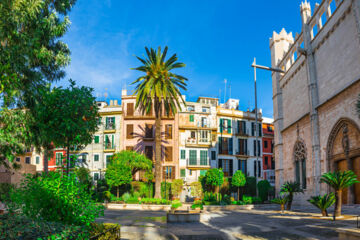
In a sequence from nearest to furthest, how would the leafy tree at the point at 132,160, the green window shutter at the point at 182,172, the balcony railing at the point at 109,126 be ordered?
1. the leafy tree at the point at 132,160
2. the green window shutter at the point at 182,172
3. the balcony railing at the point at 109,126

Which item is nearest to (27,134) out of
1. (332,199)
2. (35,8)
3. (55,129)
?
(55,129)

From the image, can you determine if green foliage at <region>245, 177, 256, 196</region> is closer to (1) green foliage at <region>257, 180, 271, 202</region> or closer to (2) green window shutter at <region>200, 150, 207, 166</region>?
(1) green foliage at <region>257, 180, 271, 202</region>

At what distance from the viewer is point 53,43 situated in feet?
69.8

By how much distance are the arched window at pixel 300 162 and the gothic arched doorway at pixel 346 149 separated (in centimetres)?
562

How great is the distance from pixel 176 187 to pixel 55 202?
122 ft

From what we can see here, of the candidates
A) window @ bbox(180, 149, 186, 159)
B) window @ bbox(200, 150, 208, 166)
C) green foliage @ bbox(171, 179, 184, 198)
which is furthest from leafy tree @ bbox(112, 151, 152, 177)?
window @ bbox(200, 150, 208, 166)

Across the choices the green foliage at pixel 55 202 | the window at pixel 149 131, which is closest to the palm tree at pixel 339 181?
the green foliage at pixel 55 202

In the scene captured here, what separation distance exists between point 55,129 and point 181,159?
109 ft

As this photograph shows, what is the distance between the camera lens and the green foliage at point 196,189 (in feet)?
146

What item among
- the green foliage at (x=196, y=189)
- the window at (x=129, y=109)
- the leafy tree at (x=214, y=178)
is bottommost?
the green foliage at (x=196, y=189)

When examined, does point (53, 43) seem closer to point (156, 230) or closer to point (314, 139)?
point (156, 230)

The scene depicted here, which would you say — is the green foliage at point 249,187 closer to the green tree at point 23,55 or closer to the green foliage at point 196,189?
the green foliage at point 196,189

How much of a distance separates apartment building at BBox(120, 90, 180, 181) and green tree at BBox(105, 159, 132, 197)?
28.6 ft

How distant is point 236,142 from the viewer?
52.1 metres
